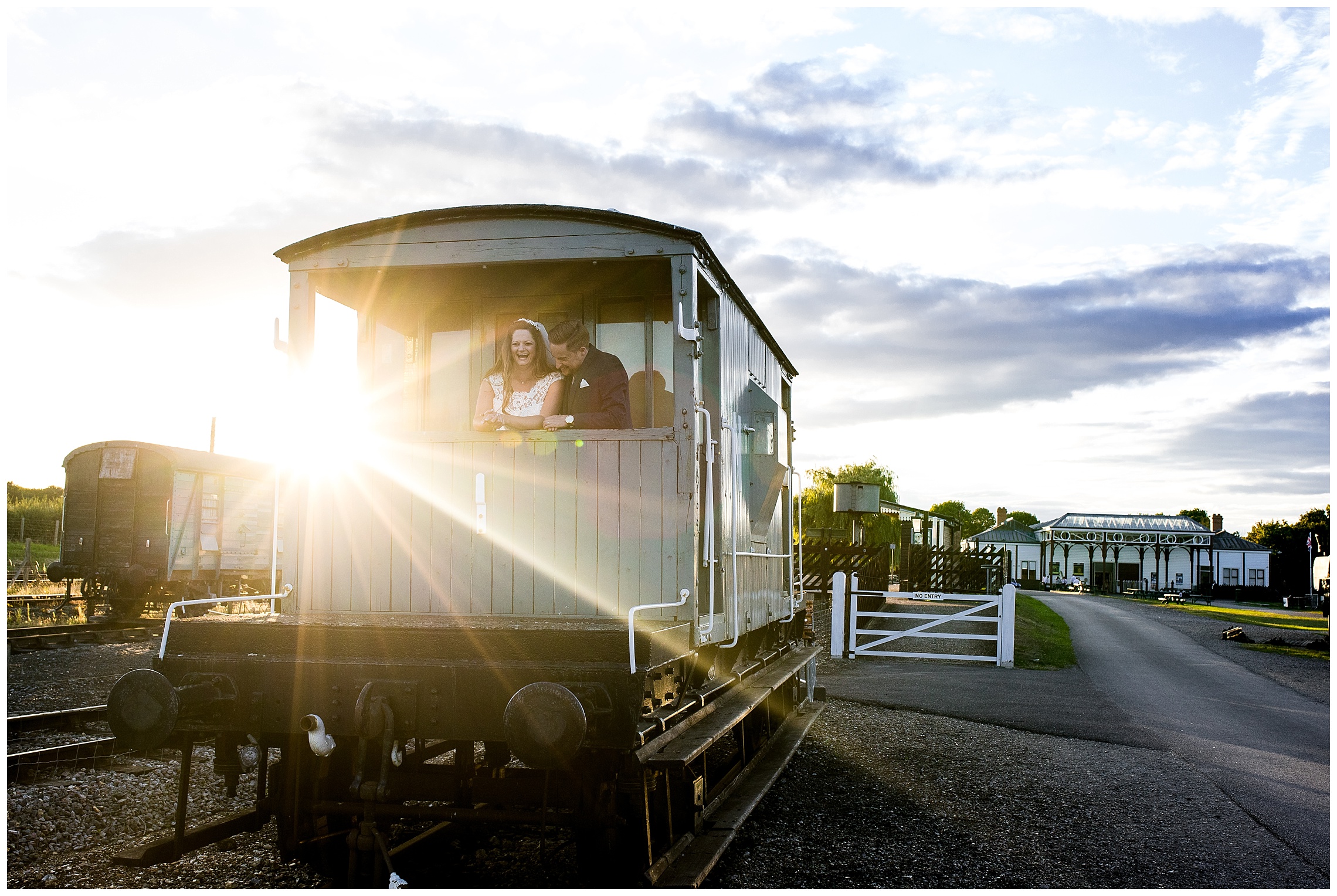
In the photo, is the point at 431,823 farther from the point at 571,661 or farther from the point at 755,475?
the point at 755,475

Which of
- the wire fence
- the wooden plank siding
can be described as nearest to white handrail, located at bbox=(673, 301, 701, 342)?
the wooden plank siding

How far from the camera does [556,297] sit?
571cm

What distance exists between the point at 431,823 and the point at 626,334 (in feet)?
9.67

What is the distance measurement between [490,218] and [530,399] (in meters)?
0.99

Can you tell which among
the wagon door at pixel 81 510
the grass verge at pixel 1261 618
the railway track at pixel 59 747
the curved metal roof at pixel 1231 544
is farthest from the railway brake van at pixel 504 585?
the curved metal roof at pixel 1231 544

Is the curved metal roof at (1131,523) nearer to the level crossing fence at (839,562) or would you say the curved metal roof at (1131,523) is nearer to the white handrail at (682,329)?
the level crossing fence at (839,562)

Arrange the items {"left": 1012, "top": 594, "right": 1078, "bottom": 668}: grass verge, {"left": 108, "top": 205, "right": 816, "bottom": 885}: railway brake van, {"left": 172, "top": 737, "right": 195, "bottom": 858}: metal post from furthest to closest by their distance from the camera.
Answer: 1. {"left": 1012, "top": 594, "right": 1078, "bottom": 668}: grass verge
2. {"left": 172, "top": 737, "right": 195, "bottom": 858}: metal post
3. {"left": 108, "top": 205, "right": 816, "bottom": 885}: railway brake van

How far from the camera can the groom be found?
4.96 m

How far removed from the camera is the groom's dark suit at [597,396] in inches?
195

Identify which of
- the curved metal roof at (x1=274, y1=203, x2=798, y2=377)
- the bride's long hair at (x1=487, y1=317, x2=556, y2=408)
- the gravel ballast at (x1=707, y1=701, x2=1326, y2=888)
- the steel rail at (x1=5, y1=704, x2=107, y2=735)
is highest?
the curved metal roof at (x1=274, y1=203, x2=798, y2=377)

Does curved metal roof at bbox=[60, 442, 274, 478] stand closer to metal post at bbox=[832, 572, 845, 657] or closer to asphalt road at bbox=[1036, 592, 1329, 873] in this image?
metal post at bbox=[832, 572, 845, 657]

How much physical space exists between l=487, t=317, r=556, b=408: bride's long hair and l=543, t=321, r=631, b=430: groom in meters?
0.06

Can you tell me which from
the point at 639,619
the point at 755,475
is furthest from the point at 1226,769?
the point at 639,619

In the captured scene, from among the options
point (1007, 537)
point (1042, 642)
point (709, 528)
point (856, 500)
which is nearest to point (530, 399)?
point (709, 528)
